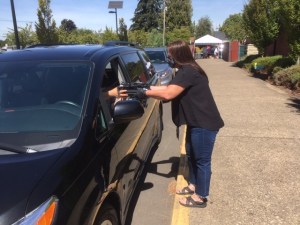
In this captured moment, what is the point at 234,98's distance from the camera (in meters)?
11.9

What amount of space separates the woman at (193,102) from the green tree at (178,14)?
68.4 m

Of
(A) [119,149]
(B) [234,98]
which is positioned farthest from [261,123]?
(A) [119,149]

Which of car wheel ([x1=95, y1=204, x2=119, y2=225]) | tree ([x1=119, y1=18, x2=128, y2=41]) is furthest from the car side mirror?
tree ([x1=119, y1=18, x2=128, y2=41])

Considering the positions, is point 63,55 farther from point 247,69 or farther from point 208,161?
point 247,69

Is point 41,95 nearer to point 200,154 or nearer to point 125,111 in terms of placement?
point 125,111

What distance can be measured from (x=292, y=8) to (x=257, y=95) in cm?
343

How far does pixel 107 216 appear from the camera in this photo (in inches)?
103

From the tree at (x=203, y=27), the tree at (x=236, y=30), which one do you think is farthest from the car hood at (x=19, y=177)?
the tree at (x=203, y=27)

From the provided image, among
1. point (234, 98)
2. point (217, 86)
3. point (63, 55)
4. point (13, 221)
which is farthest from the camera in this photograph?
point (217, 86)

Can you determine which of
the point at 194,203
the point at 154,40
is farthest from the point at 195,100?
the point at 154,40

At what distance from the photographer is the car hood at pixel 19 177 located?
1.91m

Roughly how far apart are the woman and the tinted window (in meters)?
0.64

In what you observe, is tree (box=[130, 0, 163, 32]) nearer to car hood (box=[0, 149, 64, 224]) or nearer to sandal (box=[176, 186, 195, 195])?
sandal (box=[176, 186, 195, 195])

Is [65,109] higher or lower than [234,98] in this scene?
higher
